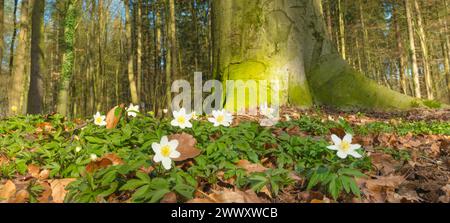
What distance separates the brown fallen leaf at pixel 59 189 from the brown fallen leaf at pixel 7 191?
0.67ft

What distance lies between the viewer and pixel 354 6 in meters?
27.2

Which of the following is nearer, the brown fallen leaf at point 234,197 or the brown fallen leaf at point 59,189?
the brown fallen leaf at point 234,197

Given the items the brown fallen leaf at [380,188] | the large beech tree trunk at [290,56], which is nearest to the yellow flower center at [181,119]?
the brown fallen leaf at [380,188]

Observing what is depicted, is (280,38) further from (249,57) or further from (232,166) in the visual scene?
(232,166)

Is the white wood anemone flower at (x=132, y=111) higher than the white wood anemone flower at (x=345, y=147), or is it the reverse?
the white wood anemone flower at (x=132, y=111)

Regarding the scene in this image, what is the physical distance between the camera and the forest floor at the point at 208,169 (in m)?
1.99

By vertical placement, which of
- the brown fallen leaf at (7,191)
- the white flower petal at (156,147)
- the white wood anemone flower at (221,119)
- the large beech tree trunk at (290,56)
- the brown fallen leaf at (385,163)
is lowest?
the brown fallen leaf at (7,191)

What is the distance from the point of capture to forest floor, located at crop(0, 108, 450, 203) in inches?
78.2

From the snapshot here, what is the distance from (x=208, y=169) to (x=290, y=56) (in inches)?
178

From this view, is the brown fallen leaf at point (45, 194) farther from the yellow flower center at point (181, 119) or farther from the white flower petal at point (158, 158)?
the yellow flower center at point (181, 119)

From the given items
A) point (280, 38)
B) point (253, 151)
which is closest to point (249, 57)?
point (280, 38)

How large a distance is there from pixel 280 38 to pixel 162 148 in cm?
473
